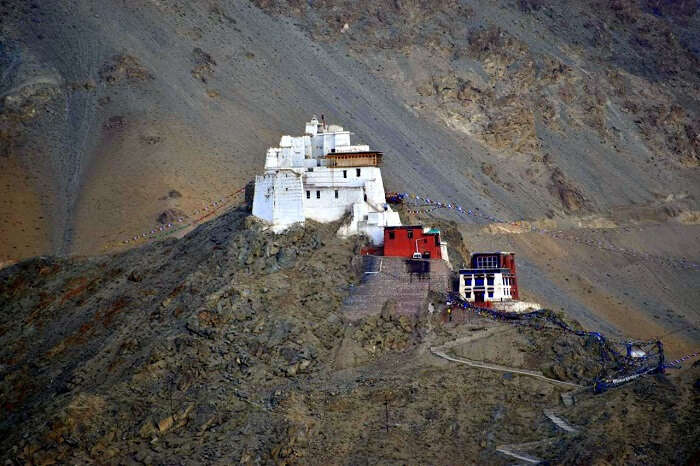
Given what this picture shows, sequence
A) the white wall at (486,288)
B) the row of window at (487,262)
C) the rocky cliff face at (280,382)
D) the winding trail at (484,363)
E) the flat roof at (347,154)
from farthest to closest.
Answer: the flat roof at (347,154), the row of window at (487,262), the white wall at (486,288), the winding trail at (484,363), the rocky cliff face at (280,382)

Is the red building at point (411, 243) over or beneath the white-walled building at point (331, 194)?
beneath

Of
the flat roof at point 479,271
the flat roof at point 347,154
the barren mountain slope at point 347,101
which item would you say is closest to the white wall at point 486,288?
the flat roof at point 479,271

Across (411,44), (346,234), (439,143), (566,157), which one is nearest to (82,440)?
(346,234)

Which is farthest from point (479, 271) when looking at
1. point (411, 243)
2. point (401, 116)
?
point (401, 116)

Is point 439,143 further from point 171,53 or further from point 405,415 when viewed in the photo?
point 405,415

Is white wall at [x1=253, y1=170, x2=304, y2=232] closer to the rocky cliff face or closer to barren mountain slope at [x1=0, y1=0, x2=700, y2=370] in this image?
the rocky cliff face

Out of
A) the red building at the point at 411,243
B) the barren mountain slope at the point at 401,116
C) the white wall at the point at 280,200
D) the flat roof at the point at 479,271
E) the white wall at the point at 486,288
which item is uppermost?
the barren mountain slope at the point at 401,116

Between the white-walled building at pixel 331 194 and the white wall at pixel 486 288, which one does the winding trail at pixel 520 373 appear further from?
the white-walled building at pixel 331 194
